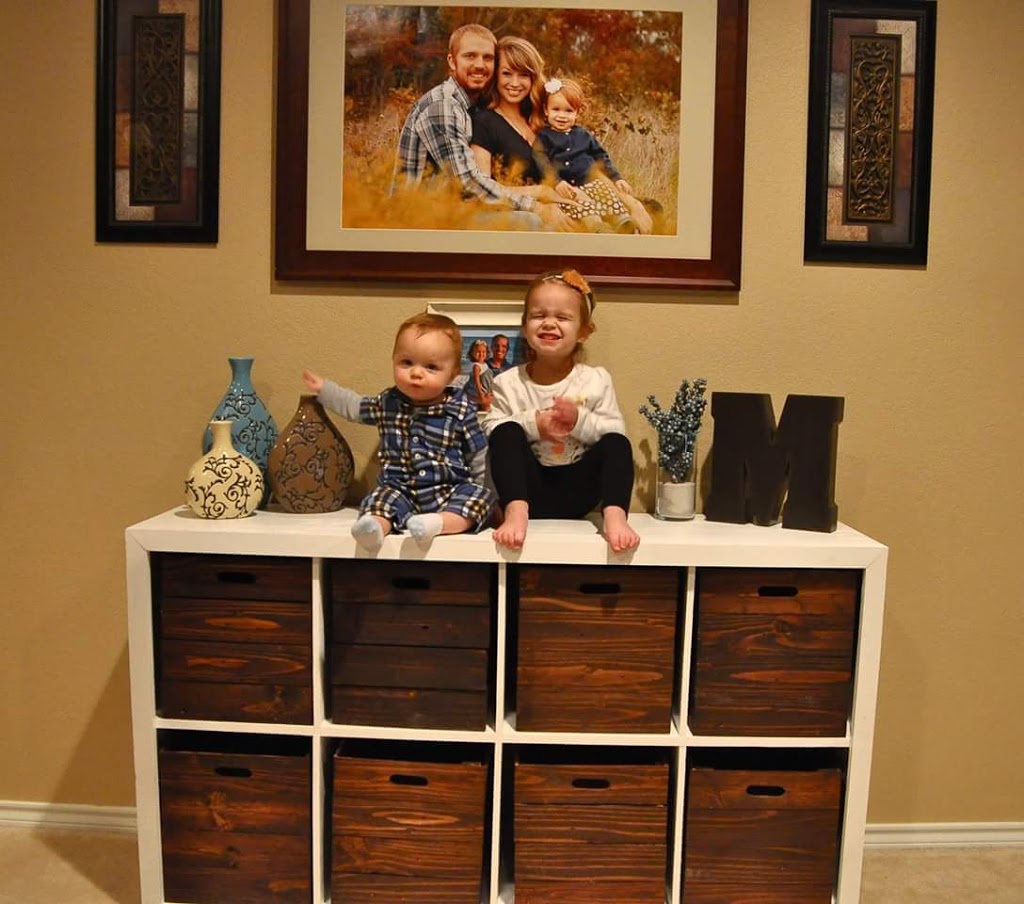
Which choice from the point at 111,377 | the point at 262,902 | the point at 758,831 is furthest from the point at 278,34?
the point at 758,831

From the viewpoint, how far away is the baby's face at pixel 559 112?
2000mm

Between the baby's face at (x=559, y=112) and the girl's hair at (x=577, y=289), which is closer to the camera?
the girl's hair at (x=577, y=289)

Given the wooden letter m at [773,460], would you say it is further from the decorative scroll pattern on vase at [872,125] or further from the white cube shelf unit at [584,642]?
the decorative scroll pattern on vase at [872,125]

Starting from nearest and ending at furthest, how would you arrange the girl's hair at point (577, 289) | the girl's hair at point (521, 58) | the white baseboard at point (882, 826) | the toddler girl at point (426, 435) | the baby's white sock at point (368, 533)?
the baby's white sock at point (368, 533) → the toddler girl at point (426, 435) → the girl's hair at point (577, 289) → the girl's hair at point (521, 58) → the white baseboard at point (882, 826)

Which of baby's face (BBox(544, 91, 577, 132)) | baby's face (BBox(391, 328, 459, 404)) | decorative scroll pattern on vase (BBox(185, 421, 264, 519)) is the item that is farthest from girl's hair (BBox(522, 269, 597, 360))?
decorative scroll pattern on vase (BBox(185, 421, 264, 519))

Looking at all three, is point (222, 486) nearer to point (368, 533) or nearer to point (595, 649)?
point (368, 533)

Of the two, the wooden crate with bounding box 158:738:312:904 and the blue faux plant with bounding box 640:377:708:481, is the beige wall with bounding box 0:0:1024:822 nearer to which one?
the blue faux plant with bounding box 640:377:708:481

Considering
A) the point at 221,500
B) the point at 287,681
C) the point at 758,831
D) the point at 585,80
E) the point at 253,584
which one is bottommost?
the point at 758,831

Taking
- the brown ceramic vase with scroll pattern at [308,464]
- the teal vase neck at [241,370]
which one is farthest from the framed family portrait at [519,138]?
the brown ceramic vase with scroll pattern at [308,464]

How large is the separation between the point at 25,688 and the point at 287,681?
825mm

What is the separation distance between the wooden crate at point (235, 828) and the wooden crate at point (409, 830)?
A: 0.27ft

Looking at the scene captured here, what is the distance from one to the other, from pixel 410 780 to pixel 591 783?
0.35 meters

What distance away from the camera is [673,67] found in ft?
6.55

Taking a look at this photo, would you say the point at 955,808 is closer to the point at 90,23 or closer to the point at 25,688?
the point at 25,688
